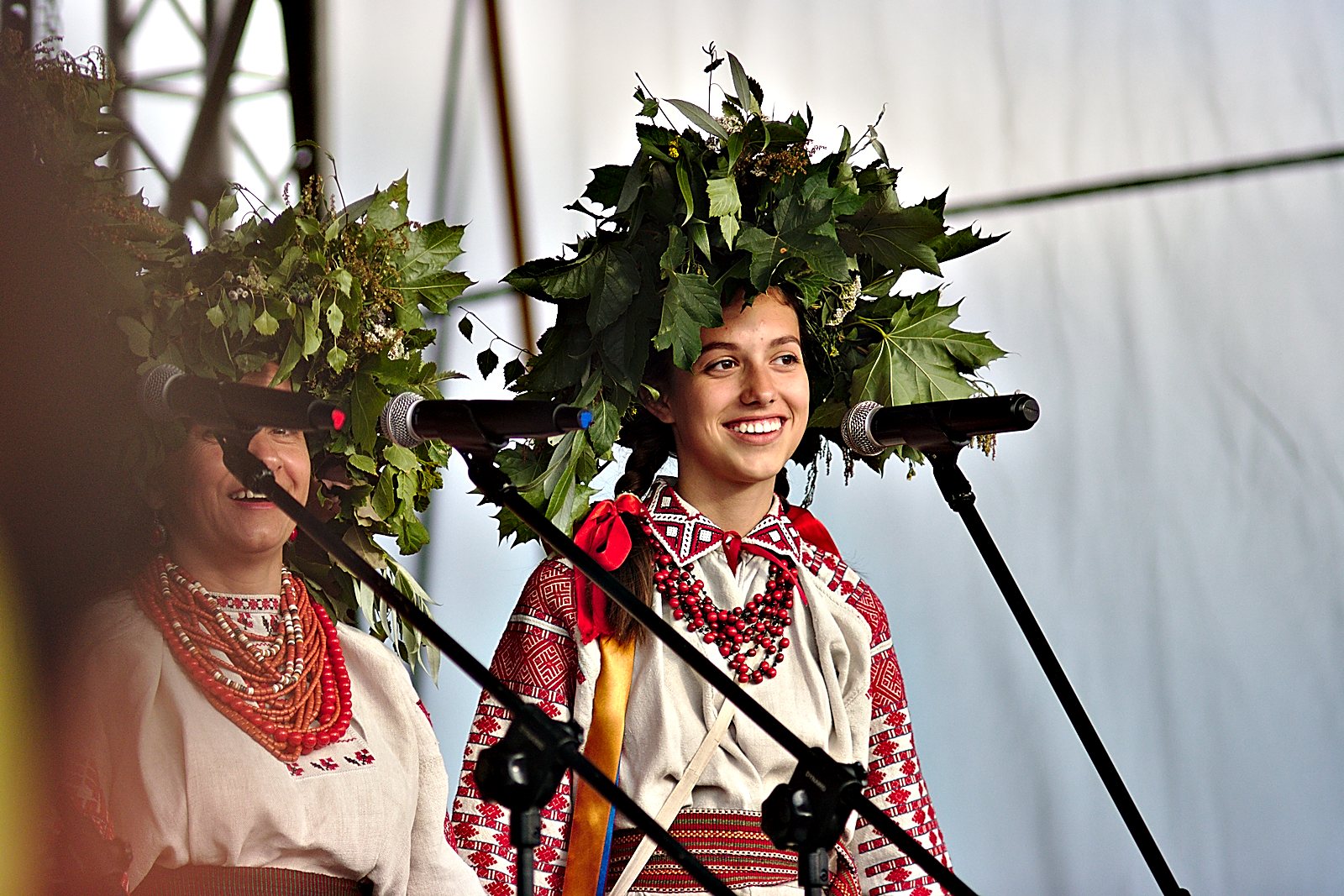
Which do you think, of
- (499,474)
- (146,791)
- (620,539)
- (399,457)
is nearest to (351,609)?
(399,457)

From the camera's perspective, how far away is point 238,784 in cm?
180

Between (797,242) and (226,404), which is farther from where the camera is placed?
(797,242)

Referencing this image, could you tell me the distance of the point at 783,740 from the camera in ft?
4.99

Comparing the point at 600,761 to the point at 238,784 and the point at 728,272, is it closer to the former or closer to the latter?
the point at 238,784

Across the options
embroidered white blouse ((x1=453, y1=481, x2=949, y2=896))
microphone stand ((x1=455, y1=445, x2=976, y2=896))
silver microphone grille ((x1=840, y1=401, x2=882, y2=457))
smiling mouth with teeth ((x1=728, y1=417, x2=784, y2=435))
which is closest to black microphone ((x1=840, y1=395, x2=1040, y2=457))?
silver microphone grille ((x1=840, y1=401, x2=882, y2=457))

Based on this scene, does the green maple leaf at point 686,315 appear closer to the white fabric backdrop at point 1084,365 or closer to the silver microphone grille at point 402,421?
the silver microphone grille at point 402,421

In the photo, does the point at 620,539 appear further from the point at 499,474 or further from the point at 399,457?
the point at 499,474

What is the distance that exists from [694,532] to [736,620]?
0.15 meters

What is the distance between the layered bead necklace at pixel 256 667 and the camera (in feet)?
6.06

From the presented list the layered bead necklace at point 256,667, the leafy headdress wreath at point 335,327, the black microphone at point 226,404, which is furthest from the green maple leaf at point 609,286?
the black microphone at point 226,404

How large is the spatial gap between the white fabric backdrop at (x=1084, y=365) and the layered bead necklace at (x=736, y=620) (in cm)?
129

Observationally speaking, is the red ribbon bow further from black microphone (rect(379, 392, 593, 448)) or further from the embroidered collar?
black microphone (rect(379, 392, 593, 448))

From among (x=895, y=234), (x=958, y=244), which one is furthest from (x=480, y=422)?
(x=958, y=244)

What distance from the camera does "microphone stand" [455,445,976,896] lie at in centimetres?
150
